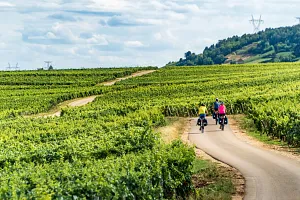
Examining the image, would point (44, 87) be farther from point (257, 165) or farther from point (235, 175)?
point (235, 175)

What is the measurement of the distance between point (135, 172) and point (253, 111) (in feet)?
101

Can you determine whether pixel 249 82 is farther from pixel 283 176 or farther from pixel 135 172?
pixel 135 172

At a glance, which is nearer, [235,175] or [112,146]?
[235,175]

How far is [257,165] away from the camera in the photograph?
2953 centimetres

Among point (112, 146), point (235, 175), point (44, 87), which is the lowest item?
point (44, 87)

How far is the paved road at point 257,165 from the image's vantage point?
2412 centimetres

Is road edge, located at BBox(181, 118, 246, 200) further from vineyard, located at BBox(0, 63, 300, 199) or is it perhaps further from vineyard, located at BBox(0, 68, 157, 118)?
vineyard, located at BBox(0, 68, 157, 118)

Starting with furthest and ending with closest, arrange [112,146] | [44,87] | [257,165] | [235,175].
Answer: [44,87]
[257,165]
[112,146]
[235,175]

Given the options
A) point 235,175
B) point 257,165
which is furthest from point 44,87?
point 235,175

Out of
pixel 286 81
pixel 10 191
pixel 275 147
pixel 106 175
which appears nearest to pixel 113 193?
pixel 106 175

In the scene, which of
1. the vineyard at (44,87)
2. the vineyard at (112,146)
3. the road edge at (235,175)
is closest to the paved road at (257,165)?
the road edge at (235,175)

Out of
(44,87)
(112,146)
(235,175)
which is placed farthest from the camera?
(44,87)

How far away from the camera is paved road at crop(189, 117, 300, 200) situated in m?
24.1

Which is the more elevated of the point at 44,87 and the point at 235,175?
the point at 235,175
